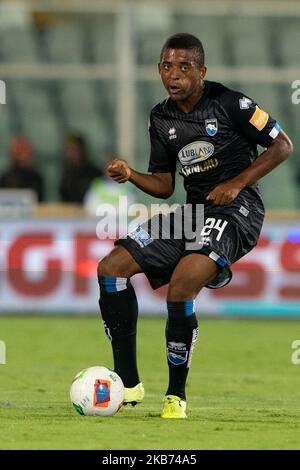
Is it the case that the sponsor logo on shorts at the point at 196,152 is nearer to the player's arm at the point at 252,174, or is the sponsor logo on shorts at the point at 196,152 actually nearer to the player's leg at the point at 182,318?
the player's arm at the point at 252,174

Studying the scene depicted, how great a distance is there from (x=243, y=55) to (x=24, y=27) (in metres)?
3.27

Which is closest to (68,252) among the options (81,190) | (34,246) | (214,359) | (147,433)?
(34,246)

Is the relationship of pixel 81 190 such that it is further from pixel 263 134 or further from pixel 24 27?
pixel 263 134

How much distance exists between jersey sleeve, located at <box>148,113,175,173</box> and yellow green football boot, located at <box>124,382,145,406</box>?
4.68 ft

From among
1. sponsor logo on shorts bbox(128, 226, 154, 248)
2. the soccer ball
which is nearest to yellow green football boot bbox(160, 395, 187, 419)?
the soccer ball

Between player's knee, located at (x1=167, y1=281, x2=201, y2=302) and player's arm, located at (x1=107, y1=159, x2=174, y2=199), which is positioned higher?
player's arm, located at (x1=107, y1=159, x2=174, y2=199)

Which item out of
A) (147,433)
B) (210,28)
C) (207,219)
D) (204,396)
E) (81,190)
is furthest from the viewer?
(210,28)

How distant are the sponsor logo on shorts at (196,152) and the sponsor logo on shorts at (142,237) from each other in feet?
1.72

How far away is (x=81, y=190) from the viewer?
56.1ft

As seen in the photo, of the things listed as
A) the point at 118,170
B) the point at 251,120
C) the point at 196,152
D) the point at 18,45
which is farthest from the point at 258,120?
the point at 18,45

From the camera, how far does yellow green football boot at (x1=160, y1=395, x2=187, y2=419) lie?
760 centimetres

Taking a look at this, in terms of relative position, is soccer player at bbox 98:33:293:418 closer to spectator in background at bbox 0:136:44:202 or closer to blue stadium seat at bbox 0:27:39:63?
spectator in background at bbox 0:136:44:202

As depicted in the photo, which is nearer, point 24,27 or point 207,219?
point 207,219

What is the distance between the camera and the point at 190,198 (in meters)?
8.19
